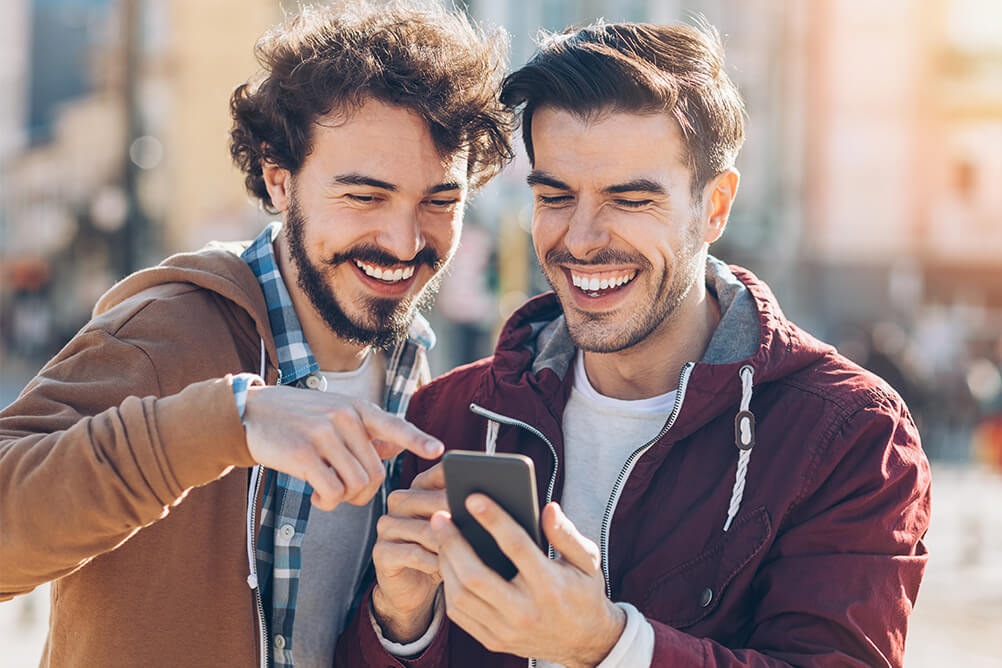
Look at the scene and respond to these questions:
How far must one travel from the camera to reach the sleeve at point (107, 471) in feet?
6.54

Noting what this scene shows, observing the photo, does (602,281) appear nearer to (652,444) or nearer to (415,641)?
(652,444)

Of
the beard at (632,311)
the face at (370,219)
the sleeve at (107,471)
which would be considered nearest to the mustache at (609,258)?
the beard at (632,311)

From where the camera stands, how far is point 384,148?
2990mm

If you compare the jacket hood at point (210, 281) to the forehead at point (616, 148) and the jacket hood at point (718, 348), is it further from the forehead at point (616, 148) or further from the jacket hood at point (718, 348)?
the forehead at point (616, 148)

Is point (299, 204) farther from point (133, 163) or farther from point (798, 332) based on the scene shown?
point (133, 163)

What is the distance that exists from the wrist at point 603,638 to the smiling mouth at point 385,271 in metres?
1.29

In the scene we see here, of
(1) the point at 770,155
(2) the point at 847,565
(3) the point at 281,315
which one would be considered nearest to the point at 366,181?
(3) the point at 281,315

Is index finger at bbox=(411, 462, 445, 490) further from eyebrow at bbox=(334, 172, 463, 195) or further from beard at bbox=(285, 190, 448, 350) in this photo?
eyebrow at bbox=(334, 172, 463, 195)

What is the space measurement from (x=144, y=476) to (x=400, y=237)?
46.5 inches

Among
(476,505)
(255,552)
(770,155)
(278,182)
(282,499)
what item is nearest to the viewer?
(476,505)

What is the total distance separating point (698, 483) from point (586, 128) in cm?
92

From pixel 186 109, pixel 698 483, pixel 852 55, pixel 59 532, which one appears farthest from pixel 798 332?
pixel 852 55

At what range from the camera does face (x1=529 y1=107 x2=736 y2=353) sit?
274 cm

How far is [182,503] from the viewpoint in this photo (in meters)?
2.61
